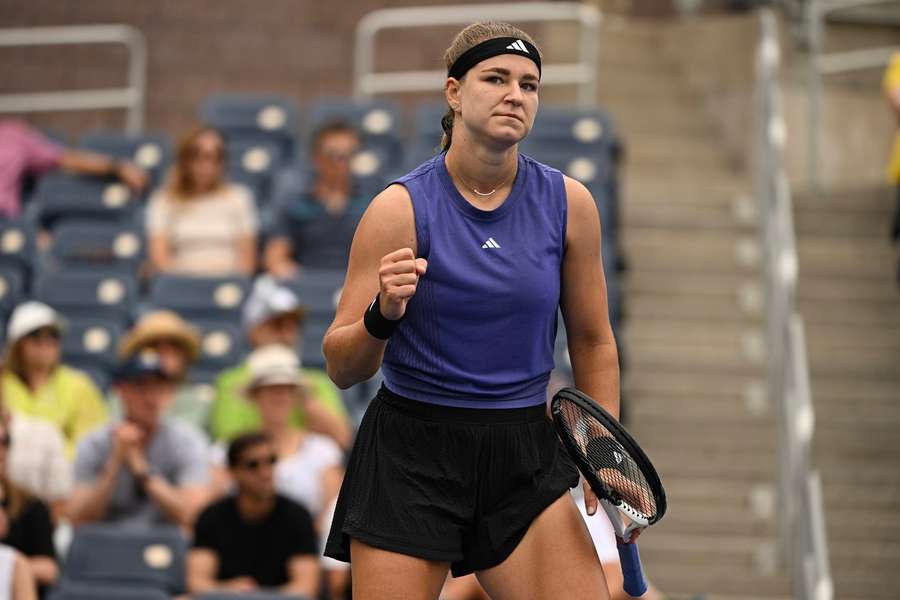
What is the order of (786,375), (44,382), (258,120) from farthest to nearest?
(258,120)
(44,382)
(786,375)

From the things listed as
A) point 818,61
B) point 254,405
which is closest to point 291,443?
point 254,405

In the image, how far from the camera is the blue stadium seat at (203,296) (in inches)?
380

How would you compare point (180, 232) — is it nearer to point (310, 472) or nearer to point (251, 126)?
point (251, 126)

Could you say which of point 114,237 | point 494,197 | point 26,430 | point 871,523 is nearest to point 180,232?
point 114,237

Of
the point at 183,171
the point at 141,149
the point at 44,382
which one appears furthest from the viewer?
the point at 141,149

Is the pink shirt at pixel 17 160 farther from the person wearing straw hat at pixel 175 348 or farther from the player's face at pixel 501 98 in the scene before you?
the player's face at pixel 501 98

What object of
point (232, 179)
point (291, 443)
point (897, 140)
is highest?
point (897, 140)

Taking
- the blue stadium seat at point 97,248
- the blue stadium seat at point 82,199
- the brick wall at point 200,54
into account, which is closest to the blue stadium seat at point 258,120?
the blue stadium seat at point 82,199

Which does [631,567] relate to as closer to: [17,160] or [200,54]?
[17,160]

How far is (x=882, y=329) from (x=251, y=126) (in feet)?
13.7

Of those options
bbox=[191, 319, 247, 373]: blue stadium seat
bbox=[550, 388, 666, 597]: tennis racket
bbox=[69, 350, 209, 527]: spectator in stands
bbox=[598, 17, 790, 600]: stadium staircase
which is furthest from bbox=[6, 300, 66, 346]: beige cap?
bbox=[550, 388, 666, 597]: tennis racket

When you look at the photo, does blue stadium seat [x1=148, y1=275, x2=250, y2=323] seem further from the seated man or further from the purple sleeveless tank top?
the purple sleeveless tank top

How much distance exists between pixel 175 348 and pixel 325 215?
1.53 meters

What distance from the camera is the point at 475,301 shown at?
4.15 meters
